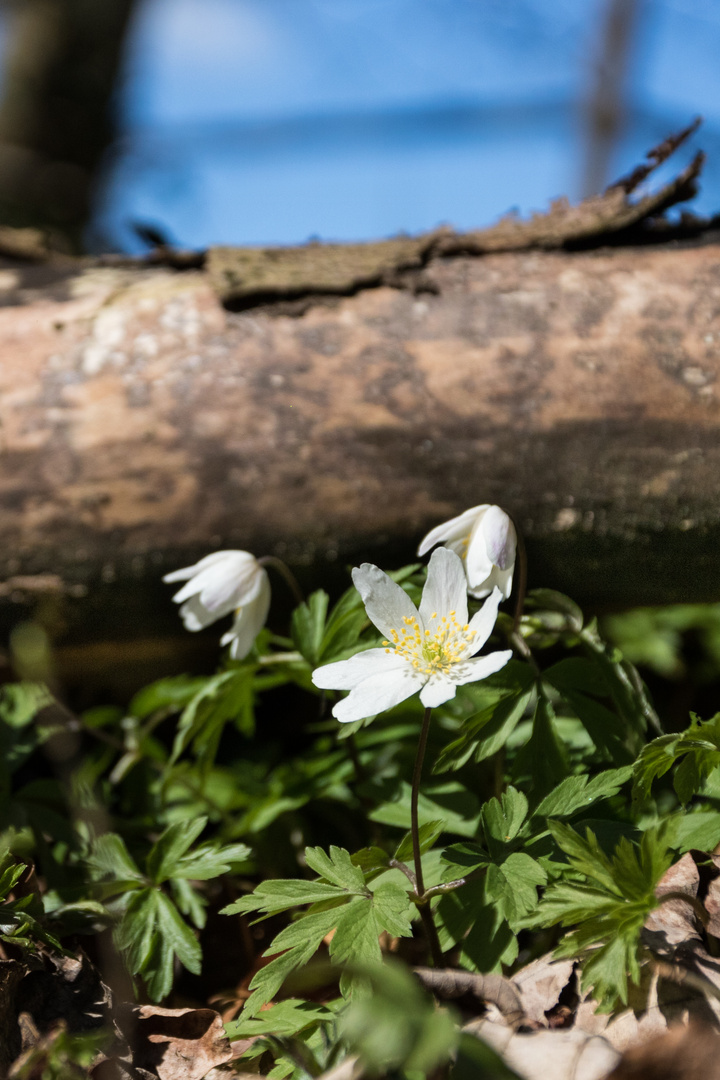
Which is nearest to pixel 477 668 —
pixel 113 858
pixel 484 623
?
pixel 484 623

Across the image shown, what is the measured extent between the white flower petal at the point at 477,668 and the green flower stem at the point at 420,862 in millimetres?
75

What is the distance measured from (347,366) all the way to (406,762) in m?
1.09

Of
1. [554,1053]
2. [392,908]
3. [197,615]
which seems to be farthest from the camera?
[197,615]

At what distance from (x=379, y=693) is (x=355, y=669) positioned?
0.26 feet

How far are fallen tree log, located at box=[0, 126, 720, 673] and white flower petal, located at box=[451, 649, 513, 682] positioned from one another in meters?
0.83

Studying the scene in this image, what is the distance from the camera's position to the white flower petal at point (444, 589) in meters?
1.46

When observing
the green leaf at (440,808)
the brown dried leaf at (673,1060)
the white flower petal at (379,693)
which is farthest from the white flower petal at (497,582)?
the brown dried leaf at (673,1060)

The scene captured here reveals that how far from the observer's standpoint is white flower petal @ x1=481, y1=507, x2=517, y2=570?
5.29ft

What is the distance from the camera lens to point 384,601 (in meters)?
1.47

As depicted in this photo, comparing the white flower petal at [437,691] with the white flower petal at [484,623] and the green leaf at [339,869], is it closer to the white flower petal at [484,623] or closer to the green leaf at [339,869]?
the white flower petal at [484,623]

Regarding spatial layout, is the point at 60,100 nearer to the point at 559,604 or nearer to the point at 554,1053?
the point at 559,604

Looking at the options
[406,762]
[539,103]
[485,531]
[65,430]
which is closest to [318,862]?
[406,762]

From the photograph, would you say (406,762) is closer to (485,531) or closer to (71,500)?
(485,531)

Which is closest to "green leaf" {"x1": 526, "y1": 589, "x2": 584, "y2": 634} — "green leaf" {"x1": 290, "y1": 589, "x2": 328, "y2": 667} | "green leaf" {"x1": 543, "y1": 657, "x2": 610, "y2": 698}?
"green leaf" {"x1": 543, "y1": 657, "x2": 610, "y2": 698}
